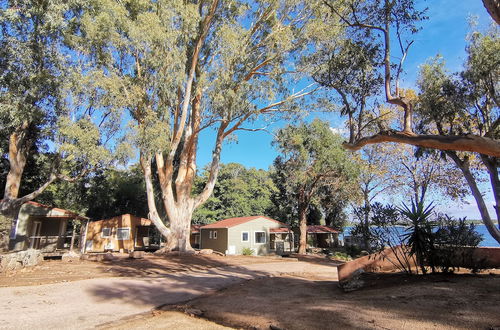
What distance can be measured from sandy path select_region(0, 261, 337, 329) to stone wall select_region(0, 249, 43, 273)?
3546mm

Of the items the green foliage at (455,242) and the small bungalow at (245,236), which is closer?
the green foliage at (455,242)

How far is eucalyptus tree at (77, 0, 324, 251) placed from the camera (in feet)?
52.4

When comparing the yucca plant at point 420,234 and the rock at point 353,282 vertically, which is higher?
the yucca plant at point 420,234

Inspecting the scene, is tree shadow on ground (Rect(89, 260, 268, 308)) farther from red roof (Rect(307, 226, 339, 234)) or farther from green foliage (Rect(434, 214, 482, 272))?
red roof (Rect(307, 226, 339, 234))

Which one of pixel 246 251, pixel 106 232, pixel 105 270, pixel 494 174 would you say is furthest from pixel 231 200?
pixel 494 174

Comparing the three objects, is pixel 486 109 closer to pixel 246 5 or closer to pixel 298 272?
pixel 298 272

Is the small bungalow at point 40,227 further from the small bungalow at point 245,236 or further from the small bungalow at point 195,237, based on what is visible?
the small bungalow at point 195,237

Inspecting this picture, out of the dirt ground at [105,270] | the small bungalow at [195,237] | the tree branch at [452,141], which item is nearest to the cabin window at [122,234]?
the small bungalow at [195,237]

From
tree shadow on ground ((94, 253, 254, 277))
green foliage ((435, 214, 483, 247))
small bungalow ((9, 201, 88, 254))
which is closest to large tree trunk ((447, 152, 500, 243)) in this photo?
green foliage ((435, 214, 483, 247))

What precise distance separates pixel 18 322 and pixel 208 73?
1494cm

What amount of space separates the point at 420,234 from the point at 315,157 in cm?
1663

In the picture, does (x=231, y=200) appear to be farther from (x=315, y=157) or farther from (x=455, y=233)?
(x=455, y=233)

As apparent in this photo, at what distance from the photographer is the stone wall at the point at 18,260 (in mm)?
10555

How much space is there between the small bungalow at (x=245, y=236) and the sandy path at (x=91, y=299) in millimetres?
16362
